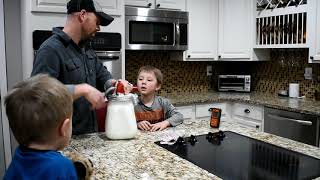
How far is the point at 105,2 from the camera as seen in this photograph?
287cm

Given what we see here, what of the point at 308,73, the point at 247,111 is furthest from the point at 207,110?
the point at 308,73

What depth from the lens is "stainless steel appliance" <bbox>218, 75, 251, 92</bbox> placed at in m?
3.88

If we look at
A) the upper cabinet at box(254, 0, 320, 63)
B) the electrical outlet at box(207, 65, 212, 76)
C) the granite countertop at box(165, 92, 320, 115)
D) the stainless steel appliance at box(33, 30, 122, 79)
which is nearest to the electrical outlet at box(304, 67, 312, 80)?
the granite countertop at box(165, 92, 320, 115)

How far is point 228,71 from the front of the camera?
433cm

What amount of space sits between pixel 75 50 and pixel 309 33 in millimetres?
2273

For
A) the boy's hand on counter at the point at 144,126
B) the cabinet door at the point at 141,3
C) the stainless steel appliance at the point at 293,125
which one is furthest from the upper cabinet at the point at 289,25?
the boy's hand on counter at the point at 144,126

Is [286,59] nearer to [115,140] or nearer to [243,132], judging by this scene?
[243,132]

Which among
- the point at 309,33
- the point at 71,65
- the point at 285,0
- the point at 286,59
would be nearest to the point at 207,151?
the point at 71,65

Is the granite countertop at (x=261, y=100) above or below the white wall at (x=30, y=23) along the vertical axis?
below

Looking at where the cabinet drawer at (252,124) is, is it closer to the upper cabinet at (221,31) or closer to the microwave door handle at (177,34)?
the upper cabinet at (221,31)

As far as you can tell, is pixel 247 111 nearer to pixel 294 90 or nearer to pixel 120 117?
pixel 294 90

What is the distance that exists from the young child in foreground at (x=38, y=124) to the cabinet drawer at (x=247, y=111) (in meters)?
2.66

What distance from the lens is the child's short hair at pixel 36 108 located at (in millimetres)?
820

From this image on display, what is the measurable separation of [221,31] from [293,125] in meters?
1.45
